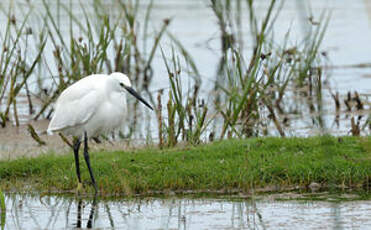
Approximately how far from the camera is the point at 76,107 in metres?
7.09

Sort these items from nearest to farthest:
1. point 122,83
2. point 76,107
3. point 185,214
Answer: point 185,214
point 122,83
point 76,107

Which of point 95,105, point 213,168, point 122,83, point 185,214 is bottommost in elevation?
point 185,214

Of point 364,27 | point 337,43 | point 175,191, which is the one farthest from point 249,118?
point 364,27

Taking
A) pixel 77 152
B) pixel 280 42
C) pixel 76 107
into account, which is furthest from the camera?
pixel 280 42

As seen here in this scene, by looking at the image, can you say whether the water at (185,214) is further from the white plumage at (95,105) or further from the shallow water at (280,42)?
the shallow water at (280,42)

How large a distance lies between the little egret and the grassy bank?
36 cm

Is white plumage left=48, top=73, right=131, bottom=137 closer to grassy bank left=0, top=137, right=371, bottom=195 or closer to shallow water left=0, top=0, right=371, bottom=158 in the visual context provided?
grassy bank left=0, top=137, right=371, bottom=195

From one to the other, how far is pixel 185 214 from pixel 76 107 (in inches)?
62.7

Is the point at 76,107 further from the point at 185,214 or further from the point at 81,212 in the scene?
the point at 185,214

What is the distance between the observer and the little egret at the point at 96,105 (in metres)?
6.99

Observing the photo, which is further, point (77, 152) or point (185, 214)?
point (77, 152)

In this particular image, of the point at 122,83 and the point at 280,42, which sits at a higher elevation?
the point at 280,42

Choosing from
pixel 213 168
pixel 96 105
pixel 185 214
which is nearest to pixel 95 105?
pixel 96 105

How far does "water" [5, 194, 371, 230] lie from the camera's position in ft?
18.9
